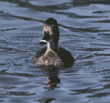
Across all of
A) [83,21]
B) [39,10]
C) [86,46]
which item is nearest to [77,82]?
[86,46]

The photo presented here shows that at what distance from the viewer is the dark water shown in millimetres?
10008

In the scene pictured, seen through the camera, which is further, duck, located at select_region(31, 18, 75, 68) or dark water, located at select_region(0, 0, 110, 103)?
duck, located at select_region(31, 18, 75, 68)

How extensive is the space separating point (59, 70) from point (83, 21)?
5837 millimetres

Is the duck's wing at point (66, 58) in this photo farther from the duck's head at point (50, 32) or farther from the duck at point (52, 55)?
the duck's head at point (50, 32)

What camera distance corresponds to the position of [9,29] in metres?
16.2

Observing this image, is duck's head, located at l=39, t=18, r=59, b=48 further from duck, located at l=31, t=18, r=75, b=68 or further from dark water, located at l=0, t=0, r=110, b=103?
dark water, located at l=0, t=0, r=110, b=103

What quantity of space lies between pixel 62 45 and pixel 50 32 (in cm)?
253

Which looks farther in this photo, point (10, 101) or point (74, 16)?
point (74, 16)

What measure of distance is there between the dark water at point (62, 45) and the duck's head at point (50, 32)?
0.93 meters

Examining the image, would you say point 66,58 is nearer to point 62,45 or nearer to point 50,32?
point 50,32

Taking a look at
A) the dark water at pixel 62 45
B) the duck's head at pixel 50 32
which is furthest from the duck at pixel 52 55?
the dark water at pixel 62 45

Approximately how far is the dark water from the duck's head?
0.93 metres

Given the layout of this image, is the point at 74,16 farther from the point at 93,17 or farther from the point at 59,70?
the point at 59,70

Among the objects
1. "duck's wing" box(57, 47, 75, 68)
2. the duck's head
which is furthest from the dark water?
the duck's head
